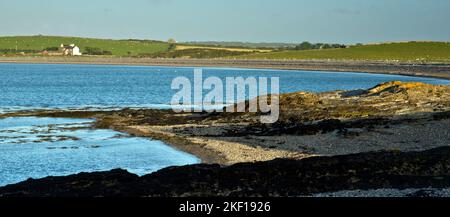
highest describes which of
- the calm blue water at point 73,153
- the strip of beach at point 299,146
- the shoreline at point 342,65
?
the strip of beach at point 299,146

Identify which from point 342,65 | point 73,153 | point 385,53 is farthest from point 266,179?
point 385,53

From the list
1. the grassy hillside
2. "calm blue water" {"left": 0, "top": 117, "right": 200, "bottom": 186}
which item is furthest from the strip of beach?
the grassy hillside

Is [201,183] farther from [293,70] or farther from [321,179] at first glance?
[293,70]

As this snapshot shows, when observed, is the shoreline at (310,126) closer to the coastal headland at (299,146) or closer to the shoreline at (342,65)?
the coastal headland at (299,146)

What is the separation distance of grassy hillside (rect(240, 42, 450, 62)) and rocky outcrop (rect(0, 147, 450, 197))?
5442 inches

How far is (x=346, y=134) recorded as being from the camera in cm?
2808

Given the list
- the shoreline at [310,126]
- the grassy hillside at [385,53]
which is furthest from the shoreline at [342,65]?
the shoreline at [310,126]

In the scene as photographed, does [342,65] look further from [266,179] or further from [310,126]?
[266,179]

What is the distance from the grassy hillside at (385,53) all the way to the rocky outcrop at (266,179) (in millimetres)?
138224

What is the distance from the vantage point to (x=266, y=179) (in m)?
18.5

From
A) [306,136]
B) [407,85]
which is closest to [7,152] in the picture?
[306,136]

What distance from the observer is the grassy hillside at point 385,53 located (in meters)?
162

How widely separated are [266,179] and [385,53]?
159140mm
